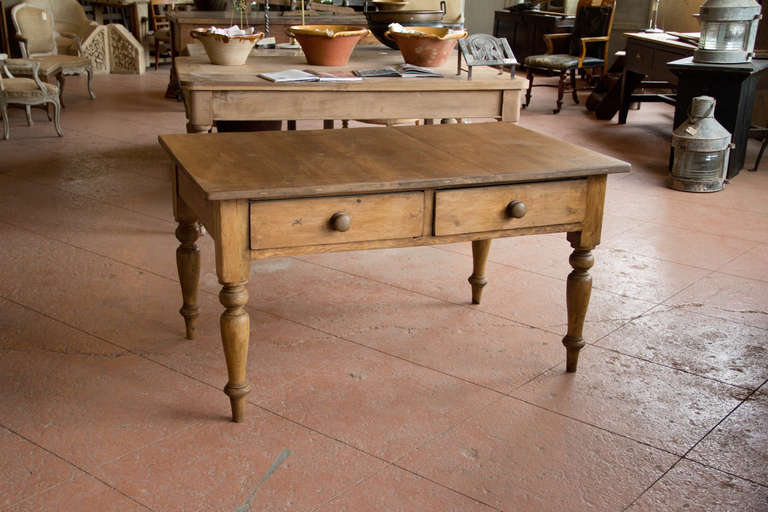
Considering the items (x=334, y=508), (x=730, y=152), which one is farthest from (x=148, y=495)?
(x=730, y=152)

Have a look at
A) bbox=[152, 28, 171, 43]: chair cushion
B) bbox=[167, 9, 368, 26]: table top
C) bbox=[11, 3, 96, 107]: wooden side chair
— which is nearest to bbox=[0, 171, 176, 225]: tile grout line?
bbox=[167, 9, 368, 26]: table top

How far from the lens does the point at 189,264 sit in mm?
2768

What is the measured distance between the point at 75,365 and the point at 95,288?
2.29ft

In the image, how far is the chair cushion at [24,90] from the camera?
19.8ft

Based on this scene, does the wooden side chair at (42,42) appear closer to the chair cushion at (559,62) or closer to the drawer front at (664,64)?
the chair cushion at (559,62)

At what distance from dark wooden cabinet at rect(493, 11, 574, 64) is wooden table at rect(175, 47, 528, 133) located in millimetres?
6028

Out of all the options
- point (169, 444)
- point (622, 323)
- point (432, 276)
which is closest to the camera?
point (169, 444)

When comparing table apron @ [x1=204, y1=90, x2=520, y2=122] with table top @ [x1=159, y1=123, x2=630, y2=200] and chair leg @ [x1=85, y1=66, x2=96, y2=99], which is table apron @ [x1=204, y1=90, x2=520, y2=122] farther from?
chair leg @ [x1=85, y1=66, x2=96, y2=99]

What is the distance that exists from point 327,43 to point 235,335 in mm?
2170

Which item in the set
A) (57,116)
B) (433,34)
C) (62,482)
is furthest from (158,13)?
(62,482)

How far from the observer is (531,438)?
235cm

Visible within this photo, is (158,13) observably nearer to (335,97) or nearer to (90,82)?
(90,82)

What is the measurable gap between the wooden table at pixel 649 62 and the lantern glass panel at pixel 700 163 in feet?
3.49

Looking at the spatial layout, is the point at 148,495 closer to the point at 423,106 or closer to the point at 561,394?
the point at 561,394
